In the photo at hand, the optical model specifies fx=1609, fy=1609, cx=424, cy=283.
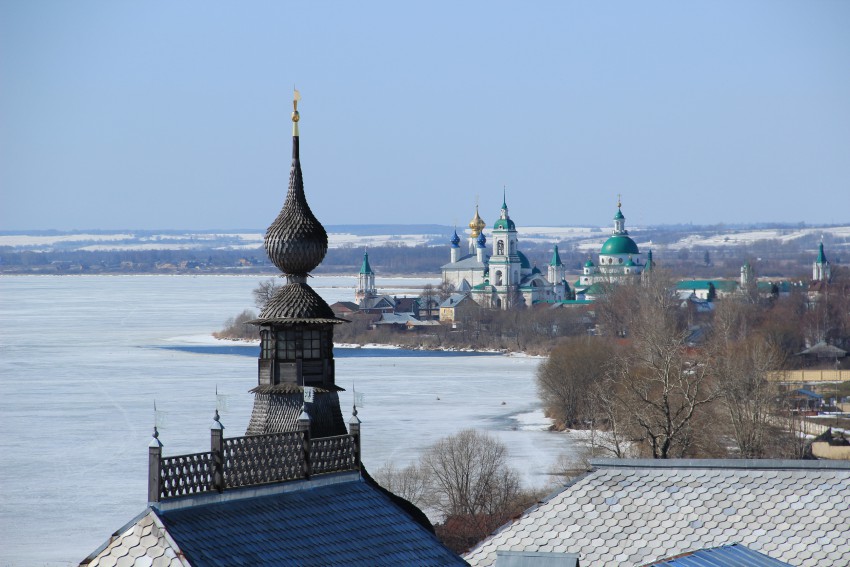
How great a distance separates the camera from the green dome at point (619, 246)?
394 feet

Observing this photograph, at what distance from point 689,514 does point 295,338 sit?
3854mm

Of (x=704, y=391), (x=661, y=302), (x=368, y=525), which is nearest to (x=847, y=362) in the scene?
(x=661, y=302)

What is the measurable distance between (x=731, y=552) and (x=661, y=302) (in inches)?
2110

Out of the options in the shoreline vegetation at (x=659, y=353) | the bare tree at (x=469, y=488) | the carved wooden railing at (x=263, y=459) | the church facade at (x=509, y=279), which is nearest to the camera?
the carved wooden railing at (x=263, y=459)

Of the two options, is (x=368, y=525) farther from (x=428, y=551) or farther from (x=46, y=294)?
(x=46, y=294)

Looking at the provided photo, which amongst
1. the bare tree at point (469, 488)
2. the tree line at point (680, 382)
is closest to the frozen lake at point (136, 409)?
the bare tree at point (469, 488)

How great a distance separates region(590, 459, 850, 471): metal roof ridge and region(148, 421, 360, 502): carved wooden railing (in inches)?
147

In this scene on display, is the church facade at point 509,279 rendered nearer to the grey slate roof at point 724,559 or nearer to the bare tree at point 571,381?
the bare tree at point 571,381


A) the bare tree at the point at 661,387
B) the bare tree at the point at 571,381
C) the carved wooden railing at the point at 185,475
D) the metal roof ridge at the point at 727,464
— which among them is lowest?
the bare tree at the point at 571,381

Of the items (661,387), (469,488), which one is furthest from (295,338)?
(661,387)

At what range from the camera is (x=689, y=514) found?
1439 cm

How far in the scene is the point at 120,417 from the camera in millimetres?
41781

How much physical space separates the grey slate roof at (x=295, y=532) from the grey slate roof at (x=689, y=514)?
2.48 metres

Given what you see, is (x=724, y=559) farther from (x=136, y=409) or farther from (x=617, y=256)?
(x=617, y=256)
